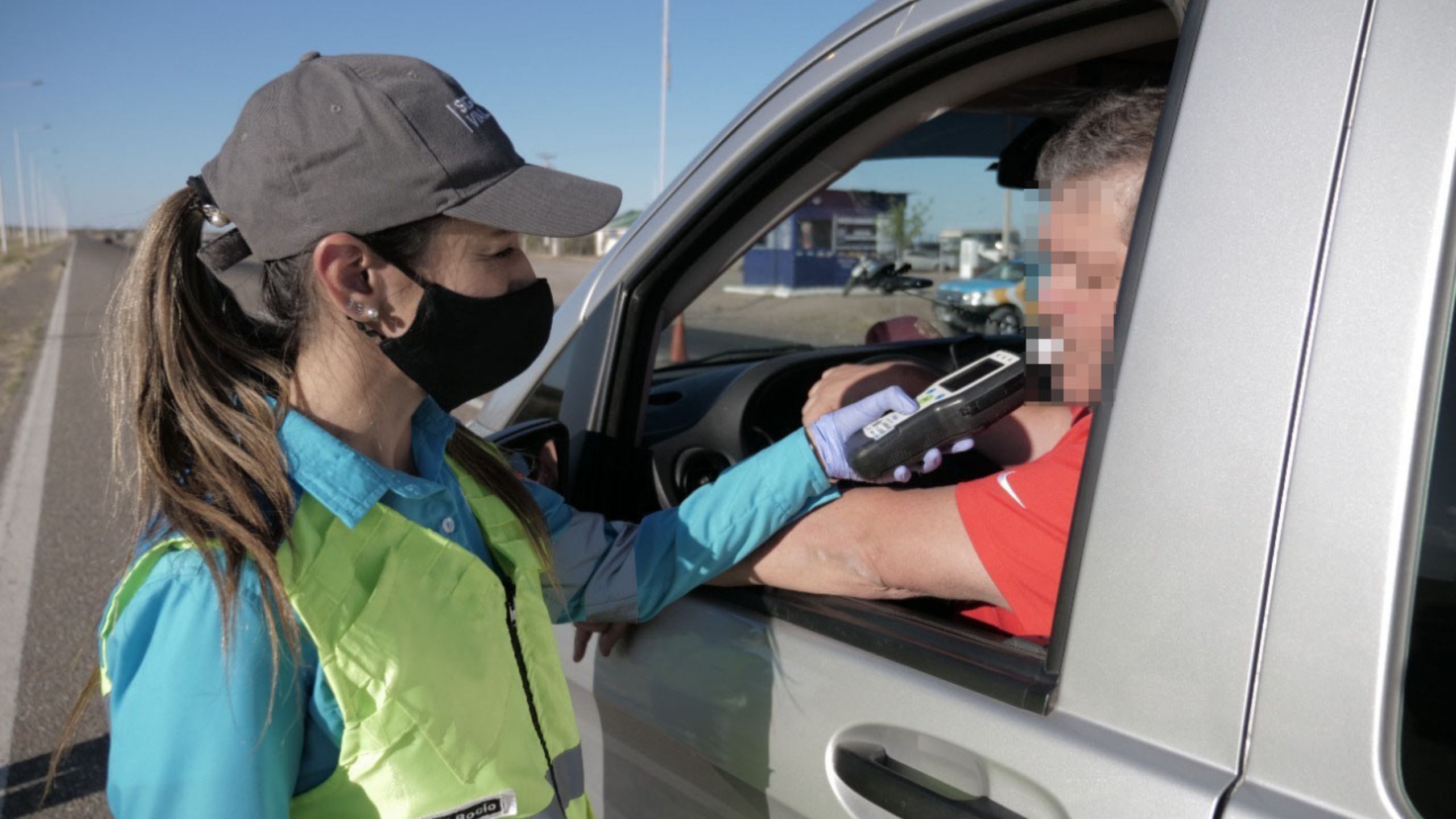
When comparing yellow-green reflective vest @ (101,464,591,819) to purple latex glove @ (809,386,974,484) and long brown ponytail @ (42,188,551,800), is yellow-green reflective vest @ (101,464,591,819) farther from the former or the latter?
purple latex glove @ (809,386,974,484)

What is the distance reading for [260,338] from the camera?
1.42 metres

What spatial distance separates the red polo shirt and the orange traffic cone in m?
1.33

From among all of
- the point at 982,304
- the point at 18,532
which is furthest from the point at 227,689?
the point at 18,532

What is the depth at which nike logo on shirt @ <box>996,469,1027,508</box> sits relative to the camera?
150cm

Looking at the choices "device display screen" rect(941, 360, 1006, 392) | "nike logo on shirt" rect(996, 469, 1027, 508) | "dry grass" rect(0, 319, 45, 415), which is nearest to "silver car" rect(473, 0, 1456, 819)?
"nike logo on shirt" rect(996, 469, 1027, 508)

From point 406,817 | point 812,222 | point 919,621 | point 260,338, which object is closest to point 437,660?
point 406,817

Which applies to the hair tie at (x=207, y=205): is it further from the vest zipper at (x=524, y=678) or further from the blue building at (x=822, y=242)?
the blue building at (x=822, y=242)

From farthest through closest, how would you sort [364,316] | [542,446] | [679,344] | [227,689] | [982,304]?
[679,344]
[982,304]
[542,446]
[364,316]
[227,689]

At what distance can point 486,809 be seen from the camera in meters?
1.27

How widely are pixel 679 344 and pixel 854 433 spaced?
118 centimetres

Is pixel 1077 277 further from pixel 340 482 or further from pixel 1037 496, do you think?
pixel 340 482

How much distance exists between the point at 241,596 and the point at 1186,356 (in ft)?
3.20

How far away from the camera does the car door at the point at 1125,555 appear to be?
3.32 ft

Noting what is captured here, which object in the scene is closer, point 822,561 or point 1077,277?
point 1077,277
